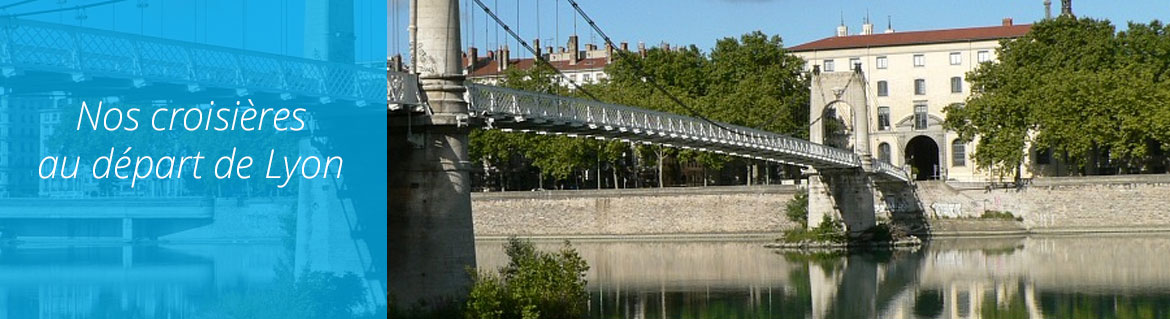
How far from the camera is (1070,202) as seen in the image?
60344mm

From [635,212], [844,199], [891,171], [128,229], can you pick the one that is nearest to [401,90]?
[844,199]

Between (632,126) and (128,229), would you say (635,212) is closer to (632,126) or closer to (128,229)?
(128,229)

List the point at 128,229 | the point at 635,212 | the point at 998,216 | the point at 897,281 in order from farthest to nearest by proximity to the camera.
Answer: the point at 128,229 < the point at 635,212 < the point at 998,216 < the point at 897,281

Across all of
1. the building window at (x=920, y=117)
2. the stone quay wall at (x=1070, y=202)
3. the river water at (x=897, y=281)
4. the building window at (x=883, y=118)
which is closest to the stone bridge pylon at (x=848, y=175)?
the stone quay wall at (x=1070, y=202)

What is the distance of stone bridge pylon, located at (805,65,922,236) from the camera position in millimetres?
56094

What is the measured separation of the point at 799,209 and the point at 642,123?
68.5ft

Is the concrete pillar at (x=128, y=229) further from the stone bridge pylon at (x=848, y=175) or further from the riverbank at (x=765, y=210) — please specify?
the stone bridge pylon at (x=848, y=175)

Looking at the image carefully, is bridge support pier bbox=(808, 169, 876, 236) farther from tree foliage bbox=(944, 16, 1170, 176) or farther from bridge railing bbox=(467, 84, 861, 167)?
tree foliage bbox=(944, 16, 1170, 176)

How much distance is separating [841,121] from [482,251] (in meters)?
18.2

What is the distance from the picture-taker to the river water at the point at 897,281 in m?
34.6

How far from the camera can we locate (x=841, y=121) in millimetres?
68500

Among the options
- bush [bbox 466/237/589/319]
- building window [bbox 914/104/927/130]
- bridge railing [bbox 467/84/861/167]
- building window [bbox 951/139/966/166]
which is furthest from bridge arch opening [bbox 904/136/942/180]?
bush [bbox 466/237/589/319]

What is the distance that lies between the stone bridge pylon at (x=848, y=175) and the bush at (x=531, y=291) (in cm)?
2991

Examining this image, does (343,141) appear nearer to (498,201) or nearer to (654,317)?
(654,317)
